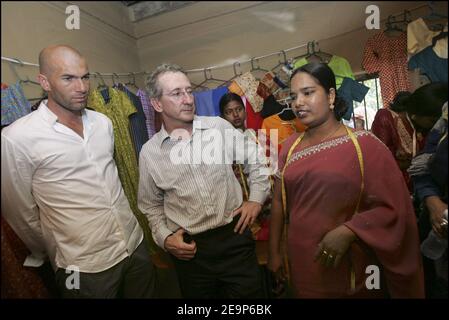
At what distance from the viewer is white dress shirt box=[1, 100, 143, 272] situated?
52cm

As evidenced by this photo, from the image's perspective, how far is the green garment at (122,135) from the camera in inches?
24.5

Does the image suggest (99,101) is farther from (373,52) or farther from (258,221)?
(373,52)

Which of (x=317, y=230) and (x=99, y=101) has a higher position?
(x=99, y=101)

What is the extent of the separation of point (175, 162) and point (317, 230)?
0.33m

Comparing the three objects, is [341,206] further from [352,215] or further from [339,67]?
[339,67]

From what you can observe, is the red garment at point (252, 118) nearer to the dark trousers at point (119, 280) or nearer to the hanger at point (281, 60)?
the hanger at point (281, 60)

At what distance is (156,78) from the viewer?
612 mm

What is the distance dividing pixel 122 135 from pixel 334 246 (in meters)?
0.51

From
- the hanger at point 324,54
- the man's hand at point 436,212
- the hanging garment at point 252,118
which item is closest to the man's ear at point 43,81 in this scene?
the hanging garment at point 252,118

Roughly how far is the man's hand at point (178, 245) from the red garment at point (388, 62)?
521 millimetres

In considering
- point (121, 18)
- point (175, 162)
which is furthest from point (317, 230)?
point (121, 18)

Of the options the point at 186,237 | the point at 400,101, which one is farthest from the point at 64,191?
the point at 400,101

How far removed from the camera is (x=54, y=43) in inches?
22.3

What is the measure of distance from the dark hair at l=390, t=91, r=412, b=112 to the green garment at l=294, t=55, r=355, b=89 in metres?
0.10
